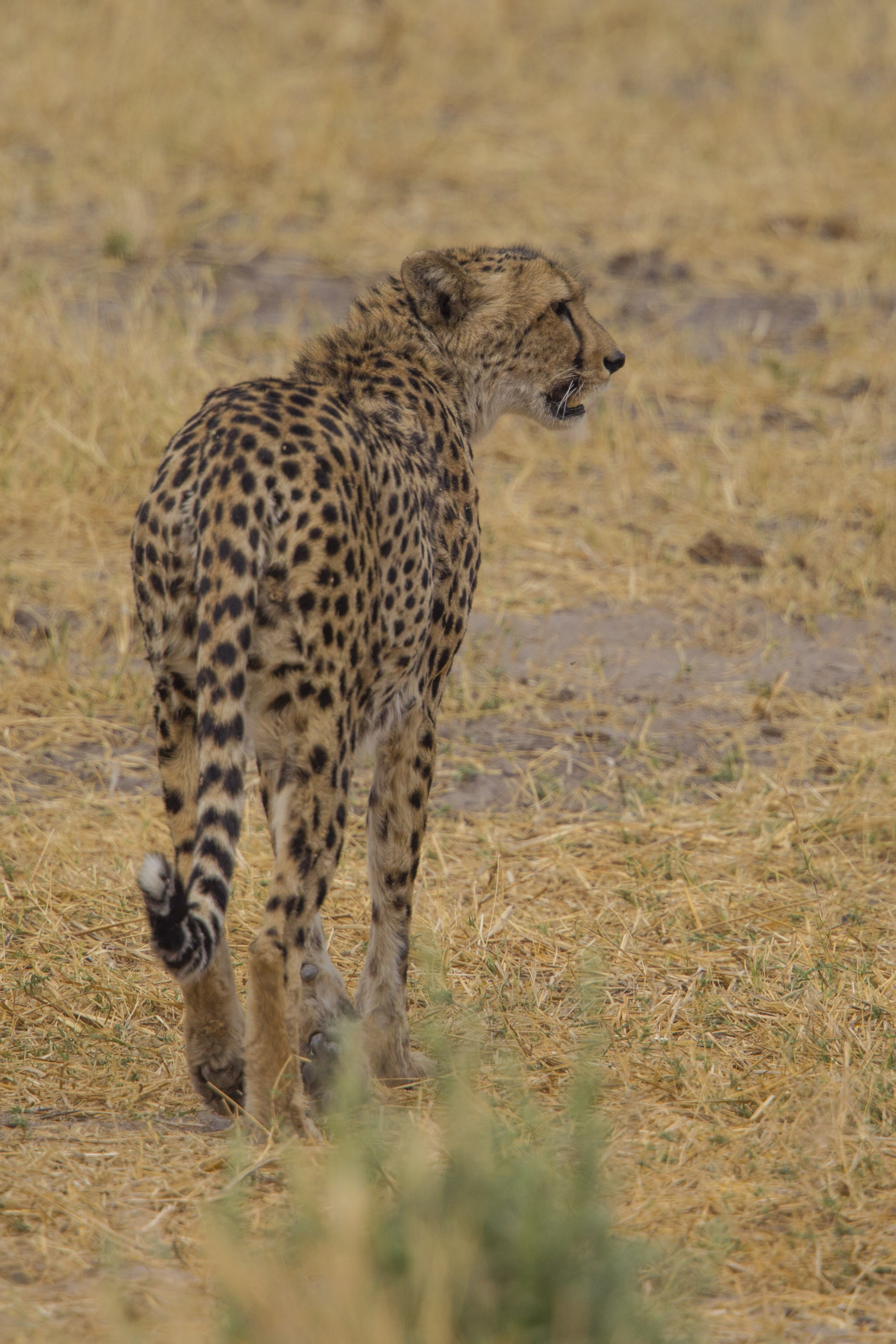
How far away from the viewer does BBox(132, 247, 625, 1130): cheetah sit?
9.10ft

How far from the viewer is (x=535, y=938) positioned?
3.83m

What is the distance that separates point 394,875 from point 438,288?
1.26 metres

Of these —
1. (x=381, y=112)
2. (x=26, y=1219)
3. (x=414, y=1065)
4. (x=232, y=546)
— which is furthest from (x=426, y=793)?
(x=381, y=112)

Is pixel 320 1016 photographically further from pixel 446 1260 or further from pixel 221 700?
pixel 446 1260

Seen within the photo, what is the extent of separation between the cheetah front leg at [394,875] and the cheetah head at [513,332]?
0.84 m

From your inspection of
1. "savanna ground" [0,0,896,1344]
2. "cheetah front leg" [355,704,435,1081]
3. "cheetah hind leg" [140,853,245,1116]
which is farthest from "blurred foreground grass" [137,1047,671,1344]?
"cheetah front leg" [355,704,435,1081]

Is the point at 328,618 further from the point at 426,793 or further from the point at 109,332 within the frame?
the point at 109,332

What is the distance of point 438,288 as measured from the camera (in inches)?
149

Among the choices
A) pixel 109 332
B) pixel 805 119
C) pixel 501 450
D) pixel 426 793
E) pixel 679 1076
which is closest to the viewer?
pixel 679 1076

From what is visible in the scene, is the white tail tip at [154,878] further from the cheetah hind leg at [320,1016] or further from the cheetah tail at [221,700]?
the cheetah hind leg at [320,1016]

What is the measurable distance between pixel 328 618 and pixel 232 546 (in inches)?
7.9

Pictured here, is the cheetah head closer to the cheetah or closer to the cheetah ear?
the cheetah ear

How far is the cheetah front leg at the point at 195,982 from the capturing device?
302 cm

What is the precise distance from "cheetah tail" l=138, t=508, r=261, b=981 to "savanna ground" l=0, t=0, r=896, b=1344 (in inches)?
18.1
